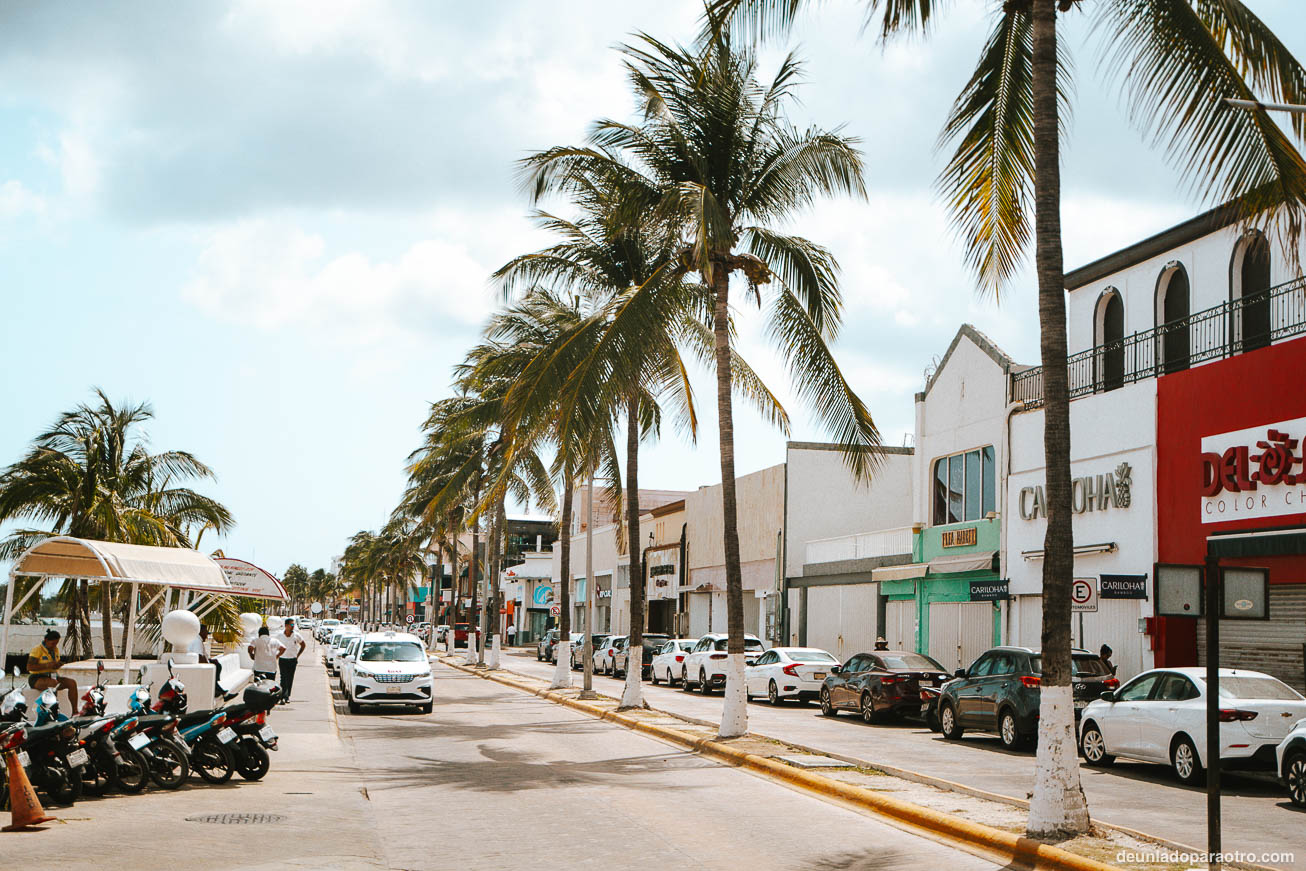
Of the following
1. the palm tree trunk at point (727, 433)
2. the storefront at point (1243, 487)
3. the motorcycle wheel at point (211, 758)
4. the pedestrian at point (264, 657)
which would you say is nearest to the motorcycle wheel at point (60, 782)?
the motorcycle wheel at point (211, 758)

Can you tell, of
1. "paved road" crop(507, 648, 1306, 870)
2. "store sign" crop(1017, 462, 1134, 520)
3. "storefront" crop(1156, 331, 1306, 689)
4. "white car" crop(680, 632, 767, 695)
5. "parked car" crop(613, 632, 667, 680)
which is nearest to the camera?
"paved road" crop(507, 648, 1306, 870)

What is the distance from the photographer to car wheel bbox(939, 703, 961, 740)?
73.4ft

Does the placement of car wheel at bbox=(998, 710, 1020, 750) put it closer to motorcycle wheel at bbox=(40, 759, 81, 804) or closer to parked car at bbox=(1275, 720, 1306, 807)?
parked car at bbox=(1275, 720, 1306, 807)

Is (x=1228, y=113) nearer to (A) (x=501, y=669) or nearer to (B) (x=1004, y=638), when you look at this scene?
(B) (x=1004, y=638)

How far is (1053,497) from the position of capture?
444 inches

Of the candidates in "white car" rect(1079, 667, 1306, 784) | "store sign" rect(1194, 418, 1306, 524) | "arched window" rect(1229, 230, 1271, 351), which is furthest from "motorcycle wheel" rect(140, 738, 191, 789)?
"arched window" rect(1229, 230, 1271, 351)

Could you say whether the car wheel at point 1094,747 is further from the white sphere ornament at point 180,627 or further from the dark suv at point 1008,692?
the white sphere ornament at point 180,627

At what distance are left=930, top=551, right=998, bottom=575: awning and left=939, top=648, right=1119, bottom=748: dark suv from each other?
953 centimetres

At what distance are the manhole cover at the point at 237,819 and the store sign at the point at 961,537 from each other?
24.3 metres

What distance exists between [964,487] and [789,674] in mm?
7346

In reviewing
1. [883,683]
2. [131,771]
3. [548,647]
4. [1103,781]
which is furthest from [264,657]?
[548,647]

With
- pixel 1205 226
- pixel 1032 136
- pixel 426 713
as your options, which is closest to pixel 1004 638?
pixel 1205 226

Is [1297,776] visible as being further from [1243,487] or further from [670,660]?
[670,660]

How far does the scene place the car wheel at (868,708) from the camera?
84.7 ft
